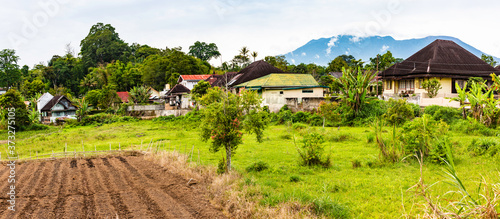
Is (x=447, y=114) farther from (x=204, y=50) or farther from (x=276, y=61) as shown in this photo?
(x=204, y=50)

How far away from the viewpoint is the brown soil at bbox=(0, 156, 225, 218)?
948 cm

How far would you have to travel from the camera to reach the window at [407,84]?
115ft

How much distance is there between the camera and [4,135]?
115 feet

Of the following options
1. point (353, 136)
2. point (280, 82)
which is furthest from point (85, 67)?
point (353, 136)

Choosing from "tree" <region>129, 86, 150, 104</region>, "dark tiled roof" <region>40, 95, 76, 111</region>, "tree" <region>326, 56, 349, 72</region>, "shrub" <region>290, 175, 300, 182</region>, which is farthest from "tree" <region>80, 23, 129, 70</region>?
"shrub" <region>290, 175, 300, 182</region>

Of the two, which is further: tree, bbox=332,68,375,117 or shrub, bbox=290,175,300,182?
tree, bbox=332,68,375,117

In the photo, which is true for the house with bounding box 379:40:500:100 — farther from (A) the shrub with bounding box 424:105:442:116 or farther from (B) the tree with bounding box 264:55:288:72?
(B) the tree with bounding box 264:55:288:72

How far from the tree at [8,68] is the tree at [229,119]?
70.3 m

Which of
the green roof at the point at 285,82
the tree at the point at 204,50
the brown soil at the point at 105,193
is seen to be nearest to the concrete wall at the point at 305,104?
the green roof at the point at 285,82

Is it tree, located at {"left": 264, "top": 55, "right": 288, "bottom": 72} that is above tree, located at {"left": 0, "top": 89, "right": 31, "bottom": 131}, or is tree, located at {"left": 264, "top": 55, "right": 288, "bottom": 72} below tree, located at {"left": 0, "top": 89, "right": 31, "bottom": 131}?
above

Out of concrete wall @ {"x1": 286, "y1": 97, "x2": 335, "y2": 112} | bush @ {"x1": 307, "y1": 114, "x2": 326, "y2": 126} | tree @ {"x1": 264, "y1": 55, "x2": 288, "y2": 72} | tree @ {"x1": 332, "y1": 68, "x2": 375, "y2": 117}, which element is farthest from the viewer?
tree @ {"x1": 264, "y1": 55, "x2": 288, "y2": 72}

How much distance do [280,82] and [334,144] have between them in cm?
1669

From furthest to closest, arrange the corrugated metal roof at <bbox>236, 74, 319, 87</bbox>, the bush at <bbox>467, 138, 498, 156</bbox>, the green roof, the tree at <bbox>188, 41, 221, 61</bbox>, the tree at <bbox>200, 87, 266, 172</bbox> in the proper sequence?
1. the tree at <bbox>188, 41, 221, 61</bbox>
2. the corrugated metal roof at <bbox>236, 74, 319, 87</bbox>
3. the green roof
4. the bush at <bbox>467, 138, 498, 156</bbox>
5. the tree at <bbox>200, 87, 266, 172</bbox>

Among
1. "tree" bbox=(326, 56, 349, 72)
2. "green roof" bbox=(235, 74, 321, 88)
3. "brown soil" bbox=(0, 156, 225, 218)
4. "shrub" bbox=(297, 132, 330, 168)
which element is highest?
"tree" bbox=(326, 56, 349, 72)
